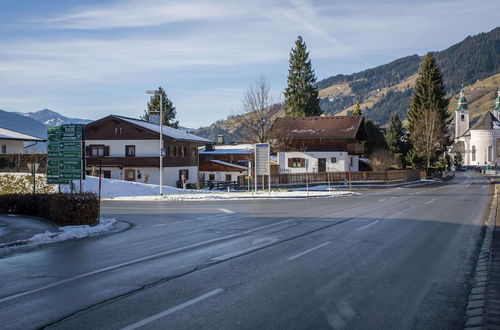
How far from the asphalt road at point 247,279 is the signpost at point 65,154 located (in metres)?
4.83

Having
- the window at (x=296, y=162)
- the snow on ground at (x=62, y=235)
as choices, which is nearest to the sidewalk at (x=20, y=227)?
the snow on ground at (x=62, y=235)

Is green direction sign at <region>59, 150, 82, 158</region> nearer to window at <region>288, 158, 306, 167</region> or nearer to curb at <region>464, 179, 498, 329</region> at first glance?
curb at <region>464, 179, 498, 329</region>

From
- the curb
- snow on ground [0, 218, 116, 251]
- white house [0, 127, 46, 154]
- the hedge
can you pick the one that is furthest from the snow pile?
the curb

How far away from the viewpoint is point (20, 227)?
16.8 metres

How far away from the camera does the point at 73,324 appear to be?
6.69 meters

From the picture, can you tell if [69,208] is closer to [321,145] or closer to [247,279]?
[247,279]

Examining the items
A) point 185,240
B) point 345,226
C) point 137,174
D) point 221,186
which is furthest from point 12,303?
point 137,174

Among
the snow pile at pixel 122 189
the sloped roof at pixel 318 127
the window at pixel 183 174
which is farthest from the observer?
the sloped roof at pixel 318 127

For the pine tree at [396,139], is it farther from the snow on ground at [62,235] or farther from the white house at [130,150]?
the snow on ground at [62,235]

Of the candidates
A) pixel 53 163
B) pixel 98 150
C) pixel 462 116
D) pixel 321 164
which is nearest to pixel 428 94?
pixel 321 164

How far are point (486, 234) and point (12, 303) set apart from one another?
13.4 m

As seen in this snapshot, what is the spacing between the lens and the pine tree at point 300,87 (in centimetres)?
9719

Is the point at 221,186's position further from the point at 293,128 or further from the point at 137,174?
the point at 293,128

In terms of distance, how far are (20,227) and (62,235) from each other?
211 cm
